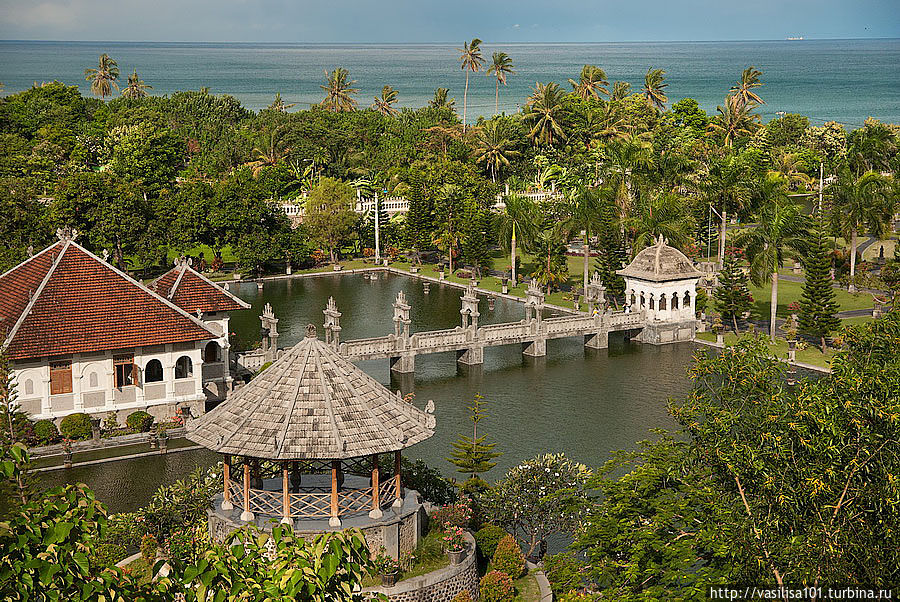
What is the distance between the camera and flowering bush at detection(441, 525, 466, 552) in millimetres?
25016

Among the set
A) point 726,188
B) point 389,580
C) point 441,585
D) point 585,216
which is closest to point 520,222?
point 585,216

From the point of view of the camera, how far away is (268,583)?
1299 centimetres

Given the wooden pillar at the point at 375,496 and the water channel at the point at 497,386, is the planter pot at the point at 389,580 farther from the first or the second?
the water channel at the point at 497,386

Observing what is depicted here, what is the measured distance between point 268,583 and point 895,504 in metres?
12.5

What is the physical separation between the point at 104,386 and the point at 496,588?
66.7 ft

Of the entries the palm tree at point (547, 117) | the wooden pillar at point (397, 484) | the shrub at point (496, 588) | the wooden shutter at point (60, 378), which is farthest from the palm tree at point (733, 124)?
the wooden pillar at point (397, 484)

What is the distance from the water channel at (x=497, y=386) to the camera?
123 feet

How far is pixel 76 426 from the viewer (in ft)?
127

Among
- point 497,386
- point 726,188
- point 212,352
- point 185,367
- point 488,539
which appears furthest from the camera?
point 726,188

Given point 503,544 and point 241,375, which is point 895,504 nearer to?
point 503,544

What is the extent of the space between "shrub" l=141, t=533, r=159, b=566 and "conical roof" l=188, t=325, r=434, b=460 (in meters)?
3.30

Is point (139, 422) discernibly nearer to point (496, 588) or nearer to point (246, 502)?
point (246, 502)

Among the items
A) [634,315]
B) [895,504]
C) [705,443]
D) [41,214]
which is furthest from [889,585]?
[41,214]

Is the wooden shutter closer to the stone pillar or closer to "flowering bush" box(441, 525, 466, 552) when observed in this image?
the stone pillar
